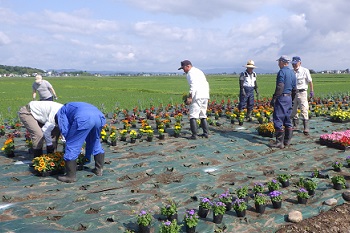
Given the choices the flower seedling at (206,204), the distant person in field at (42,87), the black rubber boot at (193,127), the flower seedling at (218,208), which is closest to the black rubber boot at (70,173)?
the flower seedling at (206,204)

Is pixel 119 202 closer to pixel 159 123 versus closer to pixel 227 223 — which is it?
pixel 227 223

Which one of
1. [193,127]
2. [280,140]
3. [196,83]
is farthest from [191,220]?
[196,83]

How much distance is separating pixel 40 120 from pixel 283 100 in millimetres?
5342

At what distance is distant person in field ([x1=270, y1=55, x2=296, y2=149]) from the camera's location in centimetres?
753

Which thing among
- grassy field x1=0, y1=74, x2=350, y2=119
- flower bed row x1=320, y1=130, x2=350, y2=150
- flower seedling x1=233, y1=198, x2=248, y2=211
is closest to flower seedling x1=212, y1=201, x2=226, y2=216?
flower seedling x1=233, y1=198, x2=248, y2=211

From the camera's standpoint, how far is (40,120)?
6.14 meters

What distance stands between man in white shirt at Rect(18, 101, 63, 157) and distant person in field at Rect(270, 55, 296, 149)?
4843 mm

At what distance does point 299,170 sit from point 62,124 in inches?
175

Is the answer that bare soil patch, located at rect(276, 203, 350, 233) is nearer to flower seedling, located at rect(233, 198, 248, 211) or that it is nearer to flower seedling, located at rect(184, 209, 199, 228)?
flower seedling, located at rect(233, 198, 248, 211)

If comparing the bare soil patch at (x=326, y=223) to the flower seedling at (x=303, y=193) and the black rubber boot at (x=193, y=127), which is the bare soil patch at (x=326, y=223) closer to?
the flower seedling at (x=303, y=193)

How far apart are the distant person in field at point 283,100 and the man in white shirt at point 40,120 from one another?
4.84 meters

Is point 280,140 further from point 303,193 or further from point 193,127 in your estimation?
point 303,193

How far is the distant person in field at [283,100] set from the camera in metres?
7.53

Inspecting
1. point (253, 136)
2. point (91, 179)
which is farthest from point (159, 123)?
point (91, 179)
